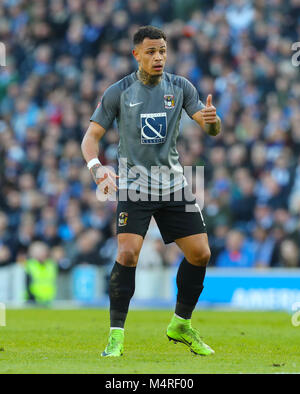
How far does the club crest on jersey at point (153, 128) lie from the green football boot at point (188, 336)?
5.36 ft

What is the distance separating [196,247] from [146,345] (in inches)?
52.8

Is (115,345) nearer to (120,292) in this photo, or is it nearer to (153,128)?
(120,292)

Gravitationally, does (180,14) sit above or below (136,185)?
above

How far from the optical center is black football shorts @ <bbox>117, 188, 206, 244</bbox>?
7855mm

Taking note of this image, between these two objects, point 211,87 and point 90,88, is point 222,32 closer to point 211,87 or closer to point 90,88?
point 211,87

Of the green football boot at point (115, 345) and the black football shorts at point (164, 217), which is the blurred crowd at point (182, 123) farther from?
the green football boot at point (115, 345)

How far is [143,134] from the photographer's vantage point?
7.95 meters

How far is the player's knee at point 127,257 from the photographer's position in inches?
305

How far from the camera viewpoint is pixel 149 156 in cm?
796

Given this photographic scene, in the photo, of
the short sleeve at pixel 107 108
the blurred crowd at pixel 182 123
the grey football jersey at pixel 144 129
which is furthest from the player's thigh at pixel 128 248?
the blurred crowd at pixel 182 123

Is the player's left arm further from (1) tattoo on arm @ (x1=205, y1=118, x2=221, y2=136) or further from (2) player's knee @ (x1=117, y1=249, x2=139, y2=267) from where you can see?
(2) player's knee @ (x1=117, y1=249, x2=139, y2=267)

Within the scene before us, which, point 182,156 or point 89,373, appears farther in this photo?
point 182,156

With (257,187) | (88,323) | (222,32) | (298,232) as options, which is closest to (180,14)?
(222,32)

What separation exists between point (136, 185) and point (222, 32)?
1230 cm
